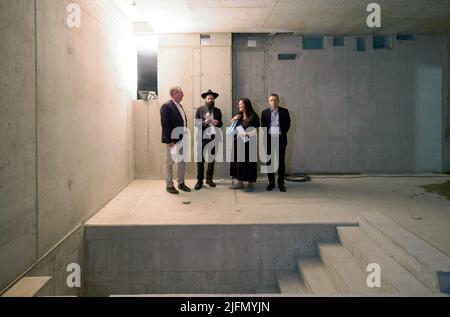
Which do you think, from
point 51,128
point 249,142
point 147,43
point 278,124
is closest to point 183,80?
point 147,43

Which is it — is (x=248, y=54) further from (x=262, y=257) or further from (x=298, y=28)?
(x=262, y=257)

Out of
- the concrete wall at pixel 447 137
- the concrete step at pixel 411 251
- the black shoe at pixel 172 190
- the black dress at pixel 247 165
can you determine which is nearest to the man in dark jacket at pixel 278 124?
the black dress at pixel 247 165

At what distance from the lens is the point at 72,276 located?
385 cm

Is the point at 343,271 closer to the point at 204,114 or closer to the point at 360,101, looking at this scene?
the point at 204,114

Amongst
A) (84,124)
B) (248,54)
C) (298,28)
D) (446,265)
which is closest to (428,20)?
(298,28)

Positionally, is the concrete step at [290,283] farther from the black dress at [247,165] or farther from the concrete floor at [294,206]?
the black dress at [247,165]

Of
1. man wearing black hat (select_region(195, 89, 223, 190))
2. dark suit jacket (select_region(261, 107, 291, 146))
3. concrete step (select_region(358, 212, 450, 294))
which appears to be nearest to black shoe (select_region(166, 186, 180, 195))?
man wearing black hat (select_region(195, 89, 223, 190))

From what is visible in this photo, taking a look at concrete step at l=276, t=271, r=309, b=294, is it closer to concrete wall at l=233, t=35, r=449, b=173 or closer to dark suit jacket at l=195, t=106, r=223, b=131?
dark suit jacket at l=195, t=106, r=223, b=131

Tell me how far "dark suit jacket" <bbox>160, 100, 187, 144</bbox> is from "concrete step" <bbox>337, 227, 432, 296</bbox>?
289 centimetres

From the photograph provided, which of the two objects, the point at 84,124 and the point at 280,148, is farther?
the point at 280,148

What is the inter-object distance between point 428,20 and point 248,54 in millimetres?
3212

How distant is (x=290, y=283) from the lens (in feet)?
12.5

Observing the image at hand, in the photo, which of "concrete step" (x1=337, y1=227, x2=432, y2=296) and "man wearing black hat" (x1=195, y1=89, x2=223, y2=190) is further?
"man wearing black hat" (x1=195, y1=89, x2=223, y2=190)

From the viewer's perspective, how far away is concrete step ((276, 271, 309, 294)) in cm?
366
